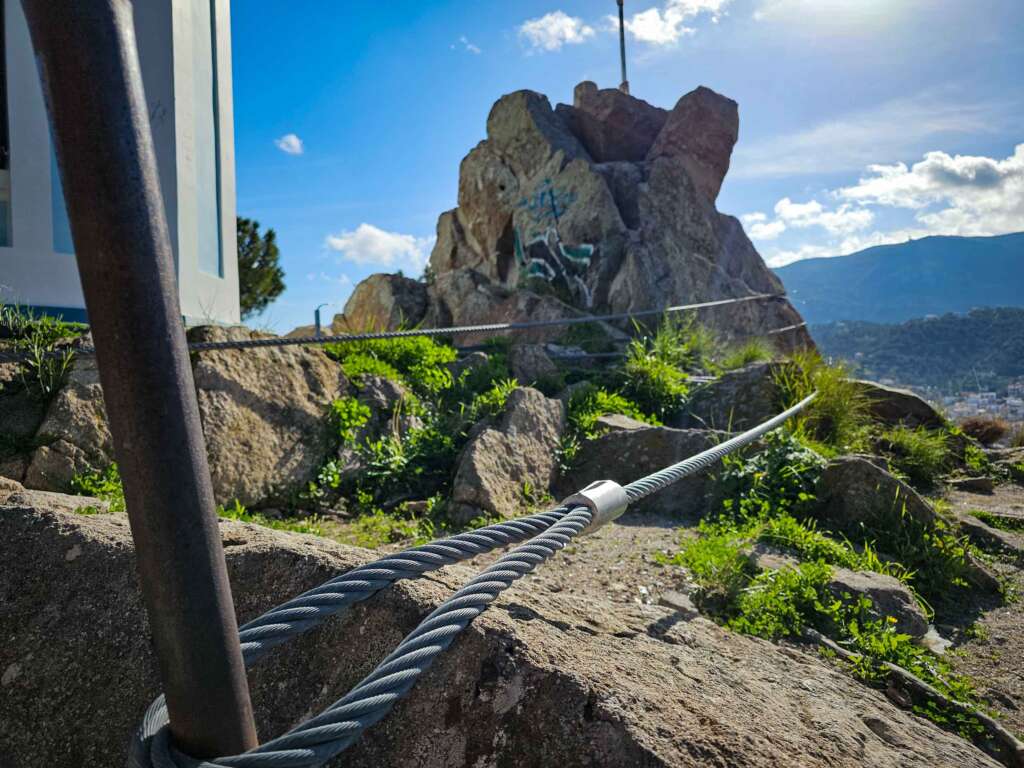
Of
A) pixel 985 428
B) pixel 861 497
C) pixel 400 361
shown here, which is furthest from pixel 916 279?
pixel 400 361

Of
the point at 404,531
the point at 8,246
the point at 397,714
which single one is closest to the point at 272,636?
the point at 397,714

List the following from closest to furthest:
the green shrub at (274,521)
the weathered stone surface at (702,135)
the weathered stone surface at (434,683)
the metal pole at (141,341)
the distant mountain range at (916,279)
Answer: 1. the metal pole at (141,341)
2. the weathered stone surface at (434,683)
3. the green shrub at (274,521)
4. the weathered stone surface at (702,135)
5. the distant mountain range at (916,279)

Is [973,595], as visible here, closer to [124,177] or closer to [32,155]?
[124,177]

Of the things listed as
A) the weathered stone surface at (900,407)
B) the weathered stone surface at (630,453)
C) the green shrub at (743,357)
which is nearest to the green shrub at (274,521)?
the weathered stone surface at (630,453)

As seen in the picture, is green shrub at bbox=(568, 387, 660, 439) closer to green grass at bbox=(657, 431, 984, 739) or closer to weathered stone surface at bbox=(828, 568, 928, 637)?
green grass at bbox=(657, 431, 984, 739)

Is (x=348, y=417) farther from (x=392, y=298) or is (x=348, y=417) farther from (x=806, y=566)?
(x=392, y=298)

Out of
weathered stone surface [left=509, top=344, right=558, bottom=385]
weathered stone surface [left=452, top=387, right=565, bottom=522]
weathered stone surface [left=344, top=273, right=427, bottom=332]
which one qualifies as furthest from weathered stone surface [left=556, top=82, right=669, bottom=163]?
weathered stone surface [left=452, top=387, right=565, bottom=522]

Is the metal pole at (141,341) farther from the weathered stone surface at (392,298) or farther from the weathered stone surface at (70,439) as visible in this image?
the weathered stone surface at (392,298)

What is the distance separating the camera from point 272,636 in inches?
38.9

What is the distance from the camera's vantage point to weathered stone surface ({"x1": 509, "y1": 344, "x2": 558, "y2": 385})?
250 inches

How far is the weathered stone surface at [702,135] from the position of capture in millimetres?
15242

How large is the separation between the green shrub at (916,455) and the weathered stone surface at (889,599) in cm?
349

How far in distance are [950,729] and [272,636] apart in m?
2.36

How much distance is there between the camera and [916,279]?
380 ft
